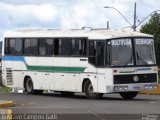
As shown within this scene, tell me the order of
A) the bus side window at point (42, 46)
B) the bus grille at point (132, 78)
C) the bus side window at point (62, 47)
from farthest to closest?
the bus side window at point (42, 46) < the bus side window at point (62, 47) < the bus grille at point (132, 78)

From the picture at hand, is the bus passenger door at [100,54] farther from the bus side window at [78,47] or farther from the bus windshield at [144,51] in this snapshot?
the bus windshield at [144,51]

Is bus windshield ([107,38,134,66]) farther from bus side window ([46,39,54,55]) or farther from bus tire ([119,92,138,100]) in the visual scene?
bus side window ([46,39,54,55])

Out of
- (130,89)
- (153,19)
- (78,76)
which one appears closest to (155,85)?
(130,89)

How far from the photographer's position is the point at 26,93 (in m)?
33.9

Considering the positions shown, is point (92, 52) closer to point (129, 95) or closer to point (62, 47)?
point (62, 47)

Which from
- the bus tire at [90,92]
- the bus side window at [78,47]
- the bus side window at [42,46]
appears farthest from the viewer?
the bus side window at [42,46]

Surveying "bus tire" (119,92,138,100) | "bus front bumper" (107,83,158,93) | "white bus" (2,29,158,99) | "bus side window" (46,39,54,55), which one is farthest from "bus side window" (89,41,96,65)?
"bus side window" (46,39,54,55)

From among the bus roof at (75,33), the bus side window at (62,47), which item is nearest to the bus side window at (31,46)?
the bus roof at (75,33)

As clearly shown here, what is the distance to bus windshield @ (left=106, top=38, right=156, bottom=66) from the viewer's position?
26.4 meters

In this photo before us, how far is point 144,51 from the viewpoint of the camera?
89.1 ft

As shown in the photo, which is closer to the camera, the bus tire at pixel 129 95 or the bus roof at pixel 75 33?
the bus roof at pixel 75 33

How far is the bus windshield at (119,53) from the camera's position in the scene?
2642 centimetres

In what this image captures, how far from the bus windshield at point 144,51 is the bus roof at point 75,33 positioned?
13.1 inches

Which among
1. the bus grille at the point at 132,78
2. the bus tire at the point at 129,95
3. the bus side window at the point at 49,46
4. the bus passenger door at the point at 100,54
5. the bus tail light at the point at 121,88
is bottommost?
the bus tire at the point at 129,95
